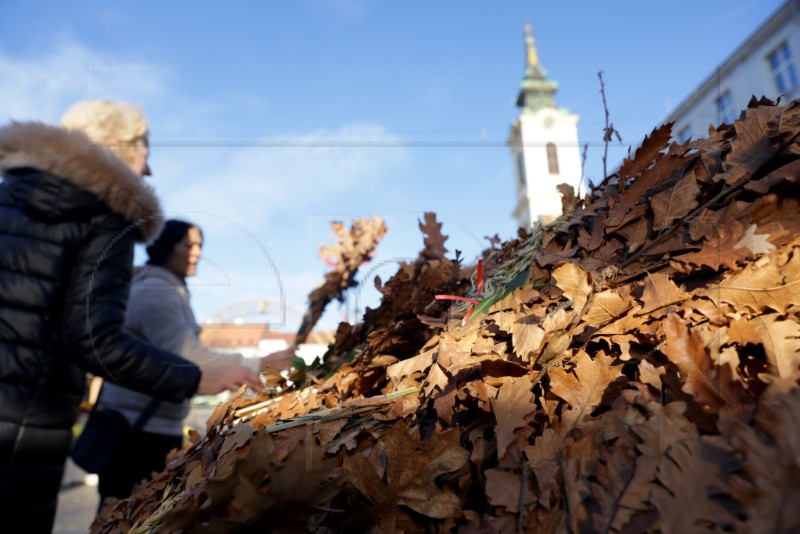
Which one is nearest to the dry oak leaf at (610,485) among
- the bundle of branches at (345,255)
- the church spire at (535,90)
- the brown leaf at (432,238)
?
the brown leaf at (432,238)

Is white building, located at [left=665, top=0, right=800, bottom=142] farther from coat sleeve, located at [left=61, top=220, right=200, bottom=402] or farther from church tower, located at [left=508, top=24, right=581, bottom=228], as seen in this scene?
coat sleeve, located at [left=61, top=220, right=200, bottom=402]

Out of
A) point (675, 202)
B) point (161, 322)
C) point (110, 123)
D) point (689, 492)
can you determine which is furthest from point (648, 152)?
point (110, 123)

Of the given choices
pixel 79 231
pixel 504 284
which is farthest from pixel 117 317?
pixel 504 284

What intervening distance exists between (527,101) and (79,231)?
155 ft

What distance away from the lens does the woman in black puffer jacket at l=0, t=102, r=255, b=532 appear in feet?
6.24

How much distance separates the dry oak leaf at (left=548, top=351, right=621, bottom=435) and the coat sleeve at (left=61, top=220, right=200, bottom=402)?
1.79m

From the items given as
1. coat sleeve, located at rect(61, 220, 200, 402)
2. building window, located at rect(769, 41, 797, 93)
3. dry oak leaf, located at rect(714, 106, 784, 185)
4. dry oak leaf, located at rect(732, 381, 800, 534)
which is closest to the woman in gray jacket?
coat sleeve, located at rect(61, 220, 200, 402)

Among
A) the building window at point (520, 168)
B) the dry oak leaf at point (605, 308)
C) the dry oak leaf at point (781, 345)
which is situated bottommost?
the dry oak leaf at point (781, 345)

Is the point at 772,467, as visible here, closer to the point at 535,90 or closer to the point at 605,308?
the point at 605,308

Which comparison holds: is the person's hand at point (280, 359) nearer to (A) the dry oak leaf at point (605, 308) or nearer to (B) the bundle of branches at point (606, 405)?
(B) the bundle of branches at point (606, 405)

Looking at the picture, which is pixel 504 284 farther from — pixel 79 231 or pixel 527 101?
pixel 527 101

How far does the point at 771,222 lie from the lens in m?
0.81

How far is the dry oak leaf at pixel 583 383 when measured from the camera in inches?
28.4

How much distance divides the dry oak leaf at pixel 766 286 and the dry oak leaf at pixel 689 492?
0.84 ft
